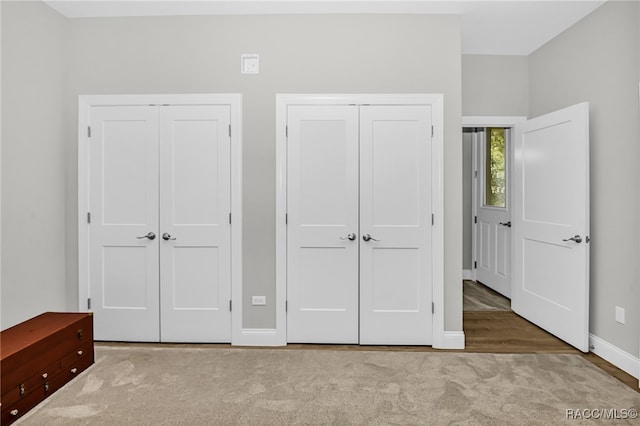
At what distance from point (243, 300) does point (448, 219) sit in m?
1.89

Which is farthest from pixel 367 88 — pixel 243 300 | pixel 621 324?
pixel 621 324

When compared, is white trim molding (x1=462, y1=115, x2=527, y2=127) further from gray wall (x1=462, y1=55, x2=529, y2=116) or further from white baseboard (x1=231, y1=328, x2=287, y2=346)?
white baseboard (x1=231, y1=328, x2=287, y2=346)

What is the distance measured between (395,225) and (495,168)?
2698 millimetres

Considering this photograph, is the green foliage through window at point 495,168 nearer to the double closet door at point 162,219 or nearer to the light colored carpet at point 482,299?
the light colored carpet at point 482,299

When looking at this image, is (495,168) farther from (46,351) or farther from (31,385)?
(31,385)

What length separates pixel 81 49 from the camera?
3.31 metres

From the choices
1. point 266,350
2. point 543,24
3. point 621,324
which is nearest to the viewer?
point 621,324

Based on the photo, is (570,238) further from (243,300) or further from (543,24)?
(243,300)

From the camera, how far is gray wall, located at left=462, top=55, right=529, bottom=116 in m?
4.12

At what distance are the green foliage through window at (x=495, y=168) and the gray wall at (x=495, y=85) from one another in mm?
967

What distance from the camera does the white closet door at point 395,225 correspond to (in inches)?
127

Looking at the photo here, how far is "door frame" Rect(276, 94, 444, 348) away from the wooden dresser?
141cm

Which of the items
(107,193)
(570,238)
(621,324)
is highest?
(107,193)

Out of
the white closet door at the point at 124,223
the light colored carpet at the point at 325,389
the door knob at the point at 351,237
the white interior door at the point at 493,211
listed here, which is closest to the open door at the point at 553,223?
the light colored carpet at the point at 325,389
